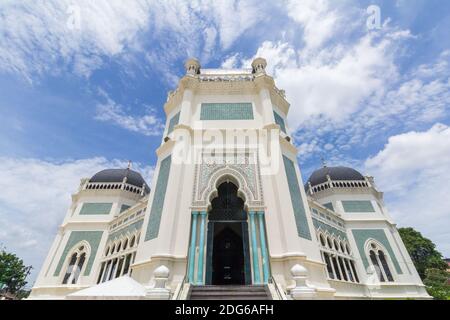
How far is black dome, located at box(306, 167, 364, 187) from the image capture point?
59.0 ft

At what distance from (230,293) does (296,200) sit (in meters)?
4.73

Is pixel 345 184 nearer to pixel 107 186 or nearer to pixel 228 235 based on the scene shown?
pixel 228 235

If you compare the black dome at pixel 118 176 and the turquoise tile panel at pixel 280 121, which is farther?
the black dome at pixel 118 176

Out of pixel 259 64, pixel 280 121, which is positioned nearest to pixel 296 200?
pixel 280 121

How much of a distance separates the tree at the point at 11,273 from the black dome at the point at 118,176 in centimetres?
2084

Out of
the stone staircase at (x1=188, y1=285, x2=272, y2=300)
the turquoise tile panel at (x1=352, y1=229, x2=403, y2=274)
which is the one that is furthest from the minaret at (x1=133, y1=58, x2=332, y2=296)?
the turquoise tile panel at (x1=352, y1=229, x2=403, y2=274)

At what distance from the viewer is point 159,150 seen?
10875 millimetres

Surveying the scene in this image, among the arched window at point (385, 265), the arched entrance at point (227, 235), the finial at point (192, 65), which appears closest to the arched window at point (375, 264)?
the arched window at point (385, 265)

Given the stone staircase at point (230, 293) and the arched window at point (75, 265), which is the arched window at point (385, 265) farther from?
the arched window at point (75, 265)

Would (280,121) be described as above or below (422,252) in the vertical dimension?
above

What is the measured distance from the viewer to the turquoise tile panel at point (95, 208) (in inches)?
640

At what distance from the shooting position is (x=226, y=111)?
11148mm
